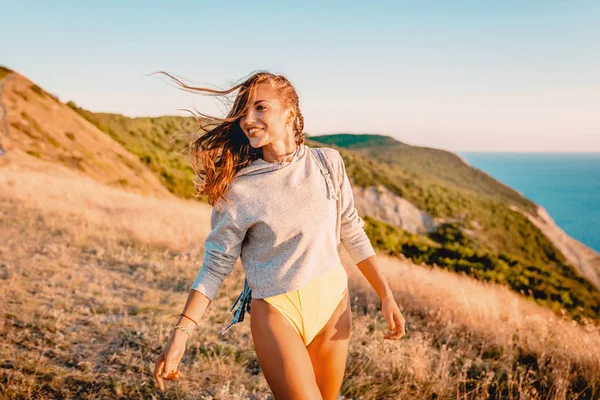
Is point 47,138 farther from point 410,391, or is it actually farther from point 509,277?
point 410,391

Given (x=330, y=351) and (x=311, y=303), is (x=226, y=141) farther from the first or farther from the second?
(x=330, y=351)

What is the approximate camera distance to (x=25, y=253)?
Answer: 6105 millimetres

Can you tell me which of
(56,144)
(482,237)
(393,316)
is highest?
(56,144)

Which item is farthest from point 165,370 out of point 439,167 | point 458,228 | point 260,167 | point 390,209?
point 439,167

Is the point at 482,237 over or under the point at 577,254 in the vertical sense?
over

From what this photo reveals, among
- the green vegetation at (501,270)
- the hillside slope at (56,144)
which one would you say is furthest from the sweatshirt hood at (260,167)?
the hillside slope at (56,144)

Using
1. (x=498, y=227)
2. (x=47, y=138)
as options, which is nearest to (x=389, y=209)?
(x=498, y=227)

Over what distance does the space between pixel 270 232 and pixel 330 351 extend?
2.02 feet

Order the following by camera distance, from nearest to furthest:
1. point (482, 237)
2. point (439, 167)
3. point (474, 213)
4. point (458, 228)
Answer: point (482, 237) → point (458, 228) → point (474, 213) → point (439, 167)

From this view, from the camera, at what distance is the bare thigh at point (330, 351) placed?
1989 millimetres

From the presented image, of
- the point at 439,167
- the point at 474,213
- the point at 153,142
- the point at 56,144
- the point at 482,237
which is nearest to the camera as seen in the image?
the point at 56,144

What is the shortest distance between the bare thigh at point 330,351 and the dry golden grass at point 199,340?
1106mm

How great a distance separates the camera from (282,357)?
5.69ft

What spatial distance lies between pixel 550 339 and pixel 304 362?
372 centimetres
